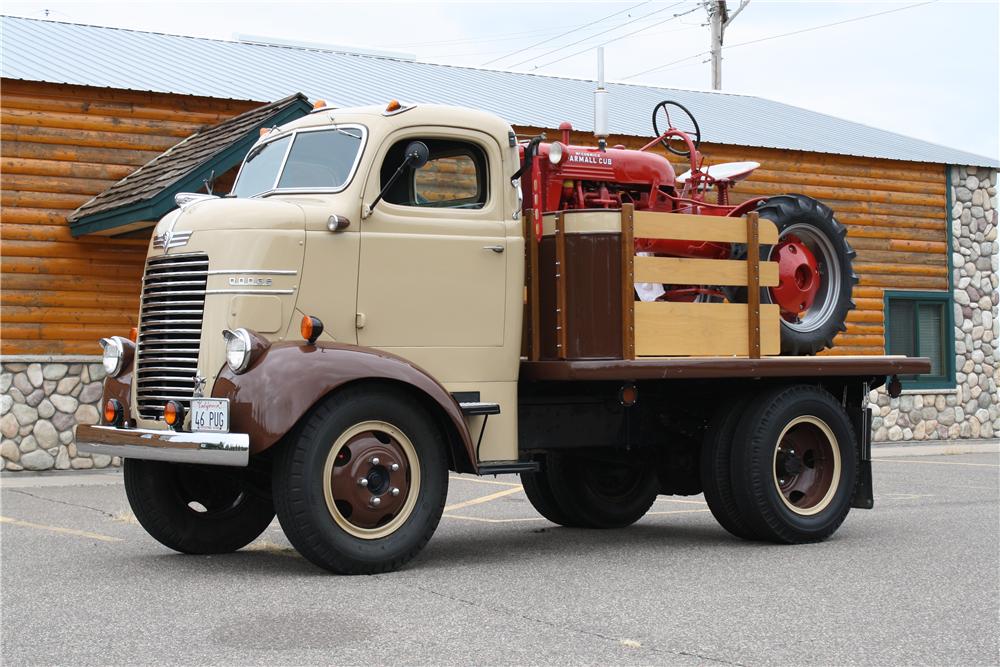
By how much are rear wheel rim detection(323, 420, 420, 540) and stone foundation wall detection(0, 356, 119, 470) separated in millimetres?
8927

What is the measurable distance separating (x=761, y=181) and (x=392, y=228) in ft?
46.3

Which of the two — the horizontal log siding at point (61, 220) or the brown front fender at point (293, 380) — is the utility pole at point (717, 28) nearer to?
the horizontal log siding at point (61, 220)

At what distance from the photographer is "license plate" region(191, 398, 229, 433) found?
727 cm

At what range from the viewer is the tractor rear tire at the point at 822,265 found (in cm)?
991

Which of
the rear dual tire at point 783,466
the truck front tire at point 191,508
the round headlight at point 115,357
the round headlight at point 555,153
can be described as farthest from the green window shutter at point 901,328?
the round headlight at point 115,357

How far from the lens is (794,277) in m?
10.1

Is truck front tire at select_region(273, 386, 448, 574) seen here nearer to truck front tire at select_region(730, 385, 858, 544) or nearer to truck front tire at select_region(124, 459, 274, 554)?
truck front tire at select_region(124, 459, 274, 554)

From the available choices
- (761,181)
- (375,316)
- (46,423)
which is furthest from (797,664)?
(761,181)

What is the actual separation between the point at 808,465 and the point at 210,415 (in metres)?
4.52

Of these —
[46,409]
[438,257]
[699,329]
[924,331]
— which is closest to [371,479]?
[438,257]

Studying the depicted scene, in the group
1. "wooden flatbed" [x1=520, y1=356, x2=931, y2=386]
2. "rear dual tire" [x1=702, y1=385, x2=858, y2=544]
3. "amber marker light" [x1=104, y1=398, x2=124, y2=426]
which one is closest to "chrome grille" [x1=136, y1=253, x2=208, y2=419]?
"amber marker light" [x1=104, y1=398, x2=124, y2=426]

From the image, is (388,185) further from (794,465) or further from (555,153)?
(794,465)

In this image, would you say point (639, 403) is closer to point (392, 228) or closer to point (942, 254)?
point (392, 228)

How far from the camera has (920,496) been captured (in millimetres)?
12469
